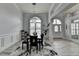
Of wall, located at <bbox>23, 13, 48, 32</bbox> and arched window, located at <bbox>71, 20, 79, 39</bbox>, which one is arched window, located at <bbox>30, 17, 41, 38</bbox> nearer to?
wall, located at <bbox>23, 13, 48, 32</bbox>

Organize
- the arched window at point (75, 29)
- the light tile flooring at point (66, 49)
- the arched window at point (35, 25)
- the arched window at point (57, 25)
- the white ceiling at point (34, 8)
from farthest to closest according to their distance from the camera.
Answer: the arched window at point (57, 25), the arched window at point (75, 29), the white ceiling at point (34, 8), the arched window at point (35, 25), the light tile flooring at point (66, 49)

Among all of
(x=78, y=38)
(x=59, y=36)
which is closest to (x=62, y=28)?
(x=59, y=36)

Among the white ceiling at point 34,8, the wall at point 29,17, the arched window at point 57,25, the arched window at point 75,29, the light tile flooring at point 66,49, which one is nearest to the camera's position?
the light tile flooring at point 66,49

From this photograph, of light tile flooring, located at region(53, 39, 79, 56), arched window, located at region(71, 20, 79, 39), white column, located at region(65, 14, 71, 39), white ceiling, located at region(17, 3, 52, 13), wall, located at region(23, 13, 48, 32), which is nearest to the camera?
light tile flooring, located at region(53, 39, 79, 56)

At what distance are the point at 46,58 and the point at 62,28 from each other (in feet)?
30.0

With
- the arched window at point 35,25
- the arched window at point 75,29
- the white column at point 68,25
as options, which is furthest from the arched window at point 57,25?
the arched window at point 35,25

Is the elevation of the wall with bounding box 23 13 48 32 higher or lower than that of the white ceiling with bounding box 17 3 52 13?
lower

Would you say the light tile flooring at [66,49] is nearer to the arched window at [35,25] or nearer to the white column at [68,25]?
the arched window at [35,25]

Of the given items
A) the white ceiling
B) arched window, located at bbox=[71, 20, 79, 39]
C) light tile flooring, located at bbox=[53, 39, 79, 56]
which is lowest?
light tile flooring, located at bbox=[53, 39, 79, 56]

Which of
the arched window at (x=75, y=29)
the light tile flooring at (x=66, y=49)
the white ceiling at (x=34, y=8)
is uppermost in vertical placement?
the white ceiling at (x=34, y=8)

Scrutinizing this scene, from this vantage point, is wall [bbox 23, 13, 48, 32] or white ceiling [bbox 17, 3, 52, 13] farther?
white ceiling [bbox 17, 3, 52, 13]

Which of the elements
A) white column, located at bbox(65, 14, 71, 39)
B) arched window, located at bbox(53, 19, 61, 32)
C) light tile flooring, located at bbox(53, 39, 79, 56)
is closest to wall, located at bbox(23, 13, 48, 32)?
light tile flooring, located at bbox(53, 39, 79, 56)

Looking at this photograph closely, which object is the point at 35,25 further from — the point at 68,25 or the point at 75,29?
the point at 68,25

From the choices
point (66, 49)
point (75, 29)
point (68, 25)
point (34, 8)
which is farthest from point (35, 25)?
point (68, 25)
